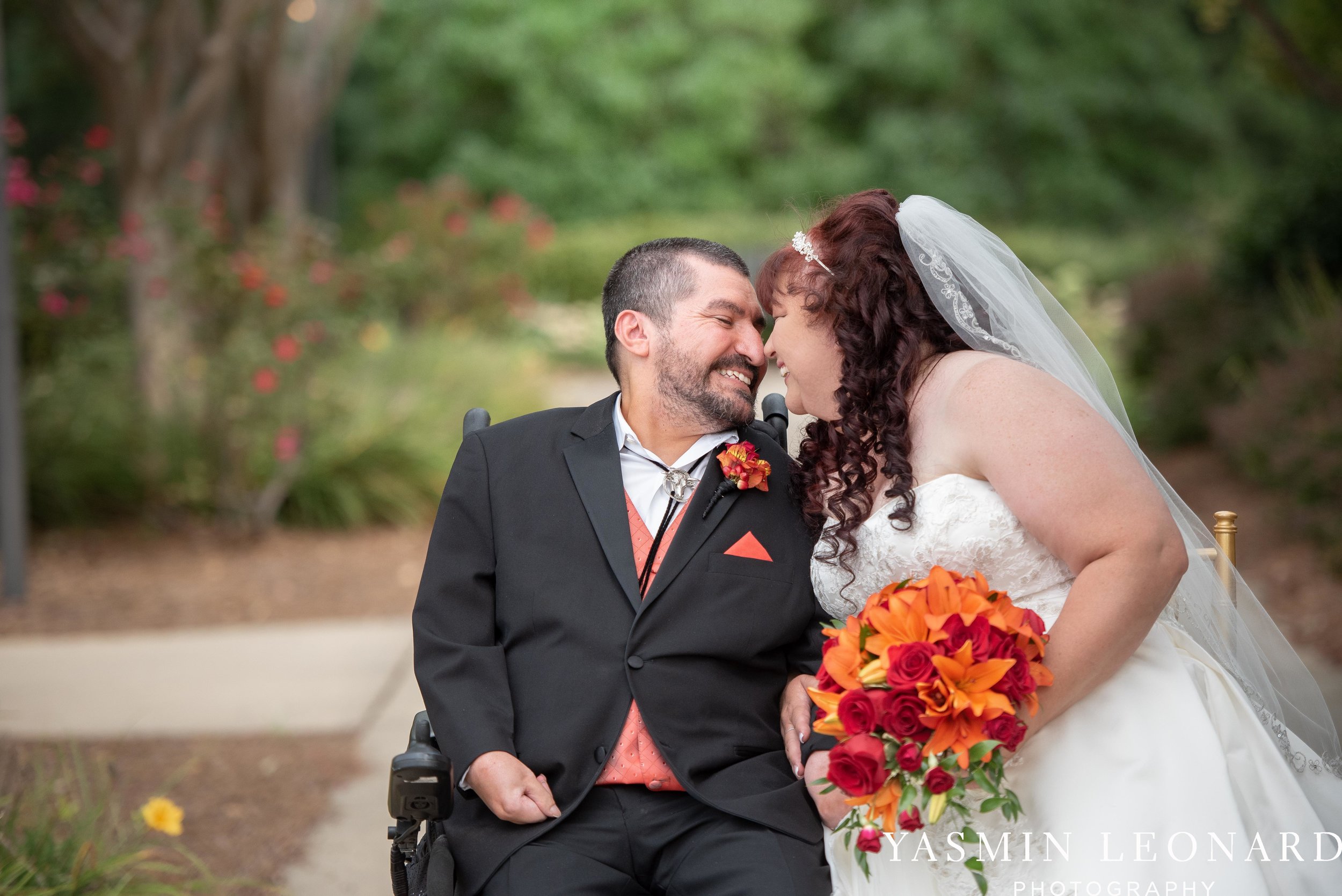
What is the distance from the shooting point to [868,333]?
2492 mm

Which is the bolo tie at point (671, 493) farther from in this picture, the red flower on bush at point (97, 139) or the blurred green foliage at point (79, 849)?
the red flower on bush at point (97, 139)

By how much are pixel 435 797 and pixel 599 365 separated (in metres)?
13.6

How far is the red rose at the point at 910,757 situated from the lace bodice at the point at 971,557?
408 mm

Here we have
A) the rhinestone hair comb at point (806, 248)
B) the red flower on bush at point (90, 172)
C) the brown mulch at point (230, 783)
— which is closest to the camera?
the rhinestone hair comb at point (806, 248)

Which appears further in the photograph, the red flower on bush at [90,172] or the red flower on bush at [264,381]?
the red flower on bush at [90,172]

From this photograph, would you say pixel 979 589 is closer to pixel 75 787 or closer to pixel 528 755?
pixel 528 755

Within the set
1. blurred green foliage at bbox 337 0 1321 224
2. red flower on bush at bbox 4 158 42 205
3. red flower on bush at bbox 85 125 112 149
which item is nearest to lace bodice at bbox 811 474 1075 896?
red flower on bush at bbox 4 158 42 205

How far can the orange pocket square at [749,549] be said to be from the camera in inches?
103

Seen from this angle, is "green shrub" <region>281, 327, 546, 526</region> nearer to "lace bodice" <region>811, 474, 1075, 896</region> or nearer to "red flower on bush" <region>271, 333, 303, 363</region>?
"red flower on bush" <region>271, 333, 303, 363</region>

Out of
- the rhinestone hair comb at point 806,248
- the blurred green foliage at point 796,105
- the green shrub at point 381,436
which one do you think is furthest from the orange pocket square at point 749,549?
the blurred green foliage at point 796,105

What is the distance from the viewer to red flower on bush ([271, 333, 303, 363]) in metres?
7.27

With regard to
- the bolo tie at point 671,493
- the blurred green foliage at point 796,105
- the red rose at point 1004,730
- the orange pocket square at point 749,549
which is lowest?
the red rose at point 1004,730

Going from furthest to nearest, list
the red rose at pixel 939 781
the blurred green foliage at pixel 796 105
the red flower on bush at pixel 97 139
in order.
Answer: the blurred green foliage at pixel 796 105, the red flower on bush at pixel 97 139, the red rose at pixel 939 781

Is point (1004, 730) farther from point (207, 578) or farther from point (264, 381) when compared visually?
point (264, 381)
